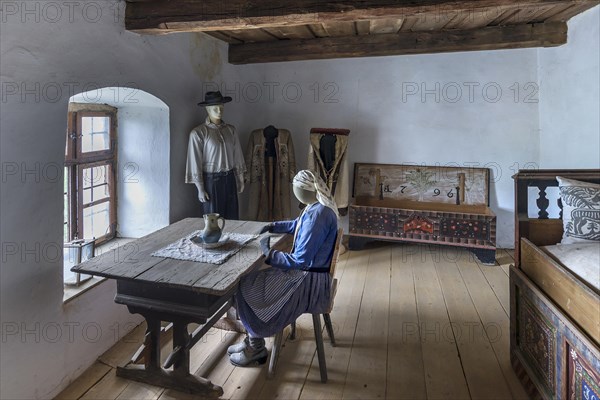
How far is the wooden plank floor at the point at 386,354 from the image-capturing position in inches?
83.9

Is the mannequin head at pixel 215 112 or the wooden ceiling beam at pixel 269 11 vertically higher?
the wooden ceiling beam at pixel 269 11

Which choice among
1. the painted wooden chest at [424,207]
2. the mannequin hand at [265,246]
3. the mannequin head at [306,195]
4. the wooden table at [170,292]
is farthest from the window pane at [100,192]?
the painted wooden chest at [424,207]

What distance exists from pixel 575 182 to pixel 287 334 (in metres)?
2.07

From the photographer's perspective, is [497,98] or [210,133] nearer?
[210,133]

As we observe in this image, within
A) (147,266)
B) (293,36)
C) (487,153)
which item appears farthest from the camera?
(487,153)

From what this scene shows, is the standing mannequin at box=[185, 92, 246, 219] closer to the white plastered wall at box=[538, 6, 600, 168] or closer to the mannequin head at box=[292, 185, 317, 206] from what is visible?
the mannequin head at box=[292, 185, 317, 206]

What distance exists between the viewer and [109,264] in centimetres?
194

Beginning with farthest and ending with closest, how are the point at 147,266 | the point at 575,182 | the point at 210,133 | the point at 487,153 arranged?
the point at 487,153
the point at 210,133
the point at 575,182
the point at 147,266

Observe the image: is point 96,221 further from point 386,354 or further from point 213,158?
point 386,354

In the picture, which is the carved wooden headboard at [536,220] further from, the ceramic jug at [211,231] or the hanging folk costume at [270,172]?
the hanging folk costume at [270,172]

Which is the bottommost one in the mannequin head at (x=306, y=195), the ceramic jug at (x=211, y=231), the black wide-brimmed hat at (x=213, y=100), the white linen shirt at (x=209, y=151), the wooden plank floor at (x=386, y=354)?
the wooden plank floor at (x=386, y=354)

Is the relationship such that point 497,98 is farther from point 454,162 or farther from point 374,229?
point 374,229

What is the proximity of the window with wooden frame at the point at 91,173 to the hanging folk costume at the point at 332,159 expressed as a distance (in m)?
2.16

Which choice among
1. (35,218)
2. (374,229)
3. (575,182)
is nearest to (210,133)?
(35,218)
